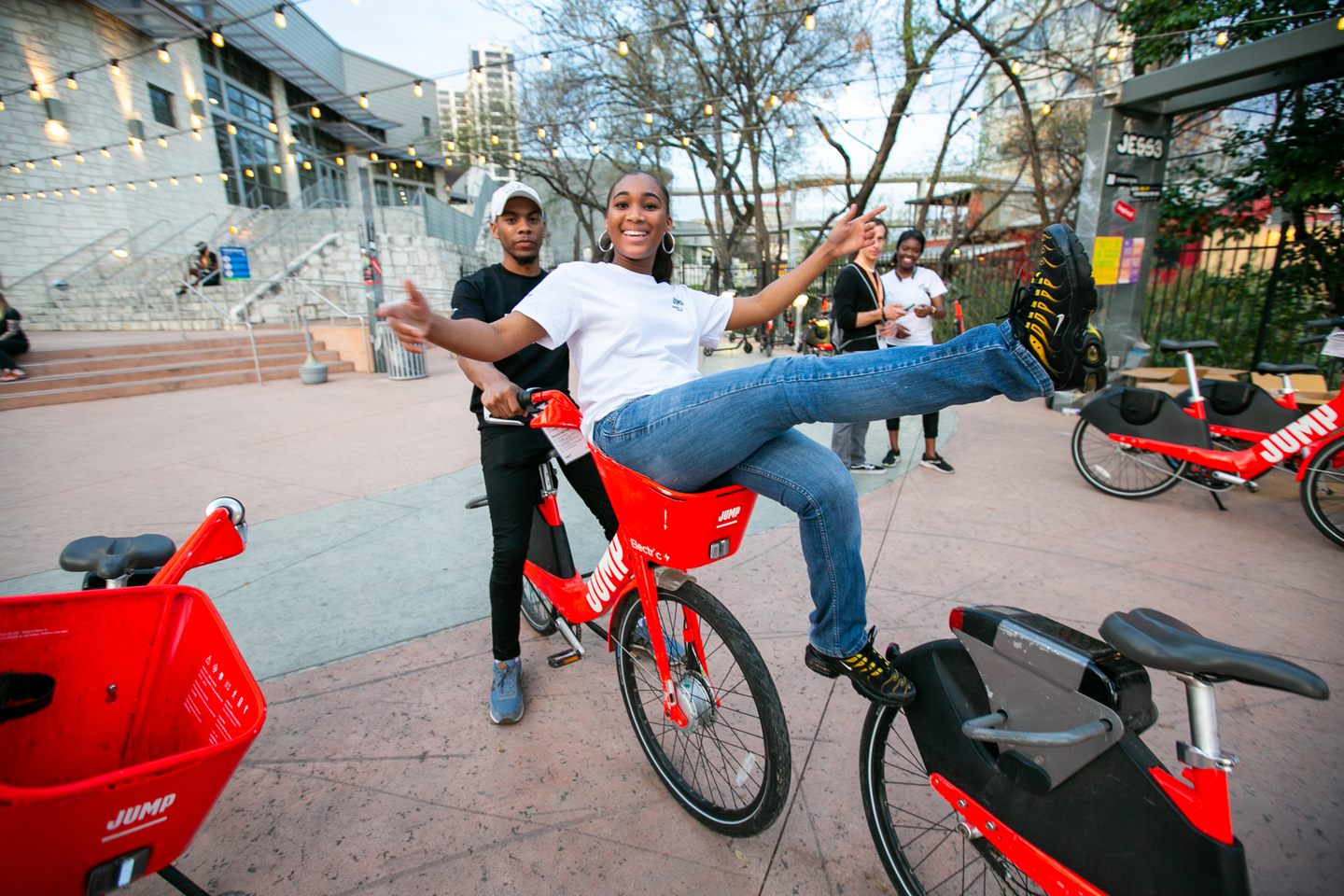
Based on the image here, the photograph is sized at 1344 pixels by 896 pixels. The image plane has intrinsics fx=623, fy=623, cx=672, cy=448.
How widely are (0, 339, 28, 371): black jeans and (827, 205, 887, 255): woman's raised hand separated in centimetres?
1207

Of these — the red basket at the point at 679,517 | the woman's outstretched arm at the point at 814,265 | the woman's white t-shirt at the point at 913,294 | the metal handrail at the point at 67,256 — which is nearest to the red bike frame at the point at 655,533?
the red basket at the point at 679,517

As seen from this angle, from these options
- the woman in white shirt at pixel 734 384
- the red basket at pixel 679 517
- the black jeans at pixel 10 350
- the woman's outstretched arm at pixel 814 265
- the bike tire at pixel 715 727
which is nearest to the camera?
the woman in white shirt at pixel 734 384

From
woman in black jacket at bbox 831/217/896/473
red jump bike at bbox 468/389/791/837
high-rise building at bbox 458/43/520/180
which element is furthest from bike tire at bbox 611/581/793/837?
high-rise building at bbox 458/43/520/180

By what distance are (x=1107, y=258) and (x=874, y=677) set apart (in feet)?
26.5

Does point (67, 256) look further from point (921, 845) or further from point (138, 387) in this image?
point (921, 845)

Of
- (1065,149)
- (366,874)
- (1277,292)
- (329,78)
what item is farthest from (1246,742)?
(329,78)

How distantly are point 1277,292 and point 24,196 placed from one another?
25293 mm

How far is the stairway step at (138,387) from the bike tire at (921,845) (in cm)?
1159

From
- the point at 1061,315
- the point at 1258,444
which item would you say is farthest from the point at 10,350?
the point at 1258,444

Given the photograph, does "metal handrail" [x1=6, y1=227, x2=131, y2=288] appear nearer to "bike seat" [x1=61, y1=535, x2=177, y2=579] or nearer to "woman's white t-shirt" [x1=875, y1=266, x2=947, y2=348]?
"bike seat" [x1=61, y1=535, x2=177, y2=579]

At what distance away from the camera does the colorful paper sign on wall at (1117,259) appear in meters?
7.49

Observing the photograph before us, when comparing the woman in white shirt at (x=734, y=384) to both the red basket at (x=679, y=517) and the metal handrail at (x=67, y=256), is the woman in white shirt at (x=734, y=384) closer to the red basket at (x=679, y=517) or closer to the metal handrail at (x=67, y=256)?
the red basket at (x=679, y=517)

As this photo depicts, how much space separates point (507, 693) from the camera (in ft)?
7.99

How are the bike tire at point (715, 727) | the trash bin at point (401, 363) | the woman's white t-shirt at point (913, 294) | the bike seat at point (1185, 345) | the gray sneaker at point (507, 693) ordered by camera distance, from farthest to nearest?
the trash bin at point (401, 363), the woman's white t-shirt at point (913, 294), the bike seat at point (1185, 345), the gray sneaker at point (507, 693), the bike tire at point (715, 727)
